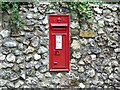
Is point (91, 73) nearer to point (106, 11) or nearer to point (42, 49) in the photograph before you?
point (42, 49)

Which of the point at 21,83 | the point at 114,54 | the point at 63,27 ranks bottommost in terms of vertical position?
the point at 21,83

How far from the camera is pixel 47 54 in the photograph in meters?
5.90

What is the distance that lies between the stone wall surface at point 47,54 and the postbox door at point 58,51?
12 centimetres

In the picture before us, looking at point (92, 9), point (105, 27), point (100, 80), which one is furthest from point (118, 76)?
point (92, 9)

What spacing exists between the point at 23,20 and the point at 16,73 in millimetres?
983

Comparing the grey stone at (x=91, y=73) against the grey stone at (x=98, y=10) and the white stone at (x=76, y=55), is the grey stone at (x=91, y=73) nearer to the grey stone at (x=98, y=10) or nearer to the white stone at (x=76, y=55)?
the white stone at (x=76, y=55)

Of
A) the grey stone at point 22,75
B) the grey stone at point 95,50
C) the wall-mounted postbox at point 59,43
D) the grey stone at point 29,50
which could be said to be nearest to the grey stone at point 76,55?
the wall-mounted postbox at point 59,43

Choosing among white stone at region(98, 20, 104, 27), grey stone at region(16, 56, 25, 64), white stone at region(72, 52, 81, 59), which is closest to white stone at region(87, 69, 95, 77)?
white stone at region(72, 52, 81, 59)

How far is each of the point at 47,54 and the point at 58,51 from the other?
213 mm

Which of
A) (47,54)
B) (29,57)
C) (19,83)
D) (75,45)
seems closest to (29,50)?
(29,57)

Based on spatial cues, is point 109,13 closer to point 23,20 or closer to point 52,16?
point 52,16

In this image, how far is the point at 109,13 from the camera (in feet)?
20.0

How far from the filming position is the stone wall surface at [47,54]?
19.1ft

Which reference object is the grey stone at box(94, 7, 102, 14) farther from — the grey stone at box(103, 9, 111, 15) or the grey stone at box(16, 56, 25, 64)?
the grey stone at box(16, 56, 25, 64)
